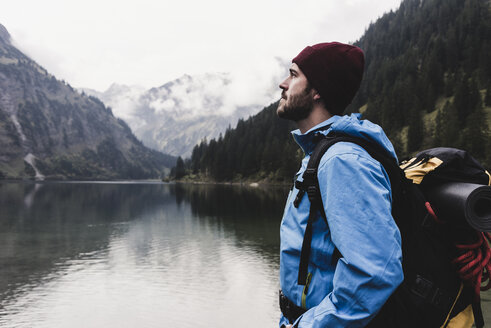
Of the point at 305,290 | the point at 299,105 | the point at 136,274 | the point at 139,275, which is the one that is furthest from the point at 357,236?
the point at 136,274

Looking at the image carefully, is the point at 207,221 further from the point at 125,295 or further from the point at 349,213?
the point at 349,213

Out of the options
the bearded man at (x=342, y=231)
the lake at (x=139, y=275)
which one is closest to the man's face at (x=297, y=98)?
the bearded man at (x=342, y=231)

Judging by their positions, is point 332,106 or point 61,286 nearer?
point 332,106

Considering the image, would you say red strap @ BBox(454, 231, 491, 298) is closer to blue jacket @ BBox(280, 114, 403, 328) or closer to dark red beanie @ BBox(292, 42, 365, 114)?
blue jacket @ BBox(280, 114, 403, 328)

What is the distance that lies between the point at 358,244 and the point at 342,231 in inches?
4.9

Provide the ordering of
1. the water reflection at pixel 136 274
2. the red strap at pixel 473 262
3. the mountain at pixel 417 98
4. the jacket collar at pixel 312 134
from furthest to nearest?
the mountain at pixel 417 98, the water reflection at pixel 136 274, the jacket collar at pixel 312 134, the red strap at pixel 473 262

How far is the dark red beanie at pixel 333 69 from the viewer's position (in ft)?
9.89

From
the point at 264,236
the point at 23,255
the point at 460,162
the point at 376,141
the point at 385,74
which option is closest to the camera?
the point at 376,141

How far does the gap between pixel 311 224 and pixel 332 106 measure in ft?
3.93

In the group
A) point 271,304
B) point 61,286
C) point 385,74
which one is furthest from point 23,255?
point 385,74

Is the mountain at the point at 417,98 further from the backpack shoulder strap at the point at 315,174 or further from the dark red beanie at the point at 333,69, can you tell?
the backpack shoulder strap at the point at 315,174

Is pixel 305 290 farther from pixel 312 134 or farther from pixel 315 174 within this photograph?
pixel 312 134

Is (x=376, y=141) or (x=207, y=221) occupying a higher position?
(x=376, y=141)

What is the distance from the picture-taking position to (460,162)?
9.06ft
